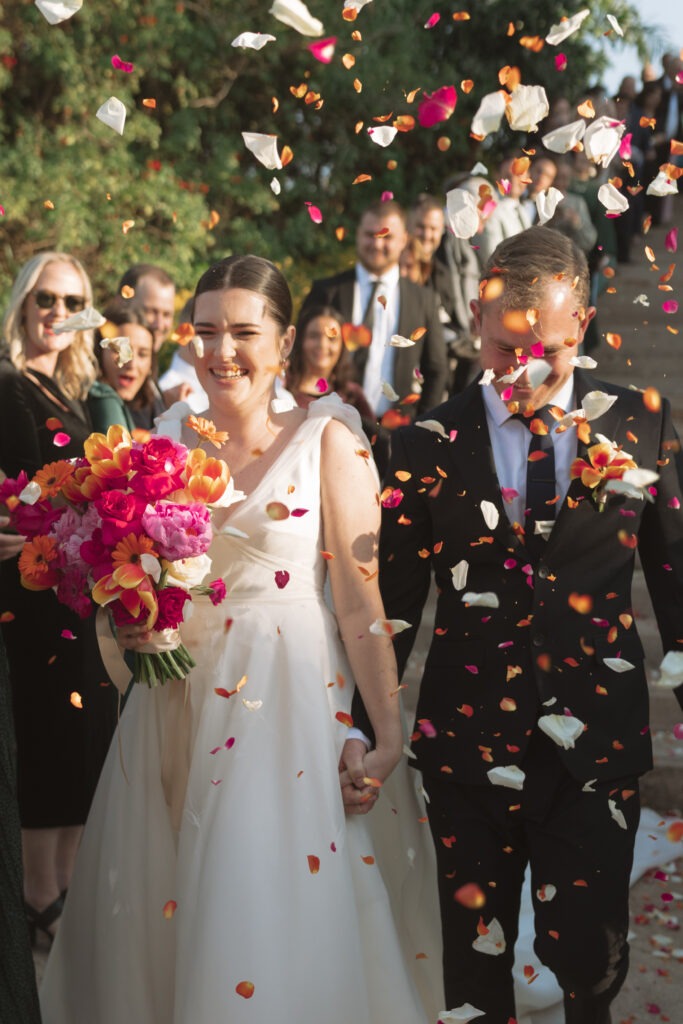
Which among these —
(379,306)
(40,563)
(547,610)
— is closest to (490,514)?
(547,610)

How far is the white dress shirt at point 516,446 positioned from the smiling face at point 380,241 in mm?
3621

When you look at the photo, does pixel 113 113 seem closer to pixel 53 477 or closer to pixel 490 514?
pixel 53 477

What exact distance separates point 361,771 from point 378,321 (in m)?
4.18

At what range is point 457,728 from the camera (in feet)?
10.8

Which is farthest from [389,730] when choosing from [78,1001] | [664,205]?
[664,205]

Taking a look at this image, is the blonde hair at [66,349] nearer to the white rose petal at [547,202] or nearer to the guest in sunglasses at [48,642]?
the guest in sunglasses at [48,642]

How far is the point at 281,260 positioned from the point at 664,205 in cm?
479

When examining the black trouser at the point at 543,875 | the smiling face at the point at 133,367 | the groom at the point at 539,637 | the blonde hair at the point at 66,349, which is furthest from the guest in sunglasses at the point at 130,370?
the black trouser at the point at 543,875

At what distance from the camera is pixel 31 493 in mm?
3201

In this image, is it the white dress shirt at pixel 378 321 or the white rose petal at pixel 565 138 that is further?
the white dress shirt at pixel 378 321

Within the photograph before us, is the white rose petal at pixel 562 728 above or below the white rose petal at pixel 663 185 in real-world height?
below

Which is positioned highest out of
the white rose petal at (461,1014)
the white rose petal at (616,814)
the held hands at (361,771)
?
the held hands at (361,771)

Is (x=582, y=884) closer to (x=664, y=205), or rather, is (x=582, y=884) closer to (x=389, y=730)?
(x=389, y=730)

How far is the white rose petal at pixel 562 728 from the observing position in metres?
3.11
